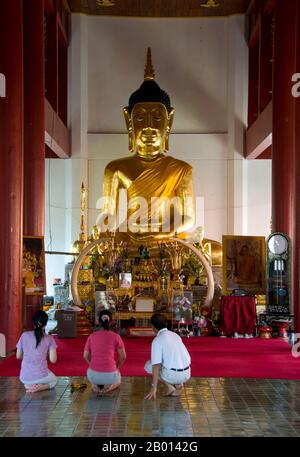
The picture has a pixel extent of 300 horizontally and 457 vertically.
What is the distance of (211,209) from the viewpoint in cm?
1341

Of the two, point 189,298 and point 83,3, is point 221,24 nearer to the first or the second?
point 83,3

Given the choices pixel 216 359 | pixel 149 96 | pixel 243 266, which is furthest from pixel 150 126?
pixel 216 359

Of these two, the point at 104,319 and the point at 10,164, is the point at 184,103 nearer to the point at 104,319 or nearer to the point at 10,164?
the point at 10,164

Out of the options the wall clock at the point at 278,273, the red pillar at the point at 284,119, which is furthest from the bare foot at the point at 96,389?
the red pillar at the point at 284,119

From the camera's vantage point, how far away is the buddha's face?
11.9 metres

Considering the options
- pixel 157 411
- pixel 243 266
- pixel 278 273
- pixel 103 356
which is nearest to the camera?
pixel 157 411

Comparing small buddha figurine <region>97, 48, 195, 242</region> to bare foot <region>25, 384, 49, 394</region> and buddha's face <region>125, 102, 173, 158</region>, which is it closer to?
buddha's face <region>125, 102, 173, 158</region>

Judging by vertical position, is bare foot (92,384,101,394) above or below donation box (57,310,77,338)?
below

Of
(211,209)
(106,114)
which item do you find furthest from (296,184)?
(106,114)

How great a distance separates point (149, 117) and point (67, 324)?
16.2ft

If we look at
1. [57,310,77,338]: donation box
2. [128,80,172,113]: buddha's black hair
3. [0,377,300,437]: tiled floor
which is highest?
[128,80,172,113]: buddha's black hair

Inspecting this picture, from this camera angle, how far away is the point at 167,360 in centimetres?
477

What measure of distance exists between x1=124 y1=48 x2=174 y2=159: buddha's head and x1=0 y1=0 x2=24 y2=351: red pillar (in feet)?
16.0

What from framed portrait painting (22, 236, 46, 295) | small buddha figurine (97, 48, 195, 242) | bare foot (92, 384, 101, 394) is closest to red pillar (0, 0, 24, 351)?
framed portrait painting (22, 236, 46, 295)
